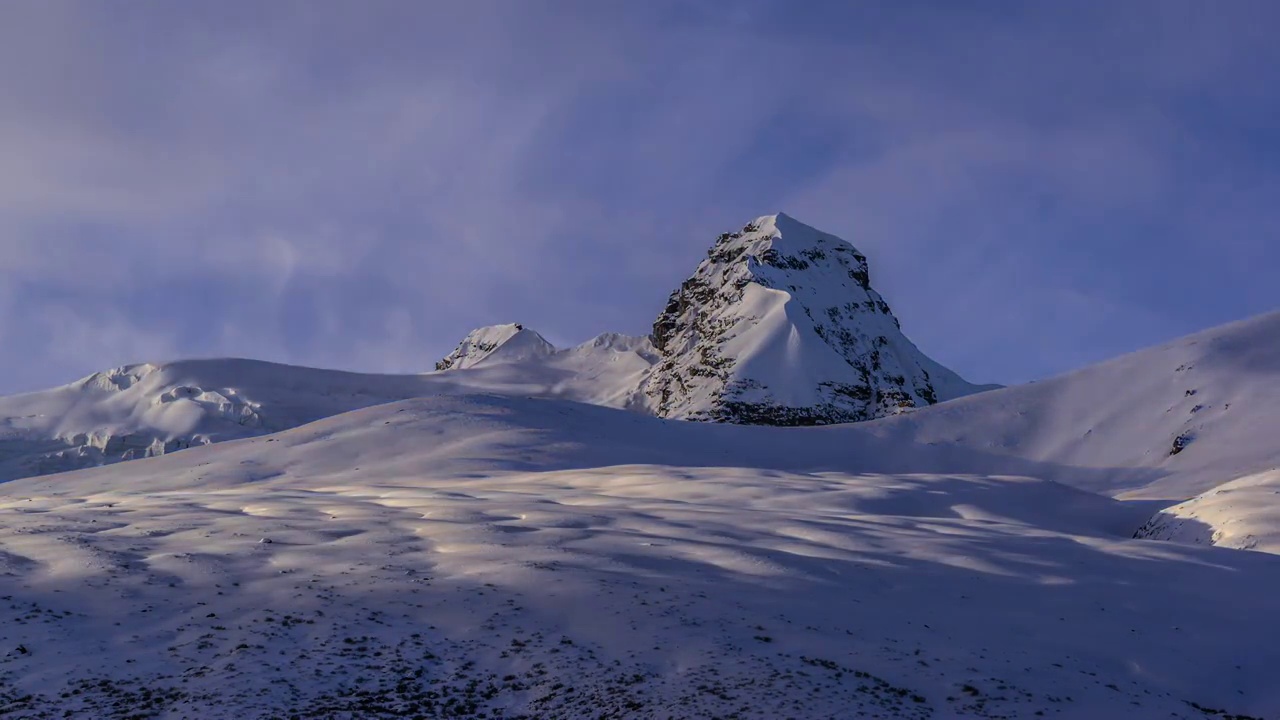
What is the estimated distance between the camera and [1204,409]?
1538 inches

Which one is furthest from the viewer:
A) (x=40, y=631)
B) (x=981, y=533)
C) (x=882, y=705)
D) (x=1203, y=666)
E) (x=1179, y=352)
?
(x=1179, y=352)

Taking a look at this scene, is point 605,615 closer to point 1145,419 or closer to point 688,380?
point 1145,419

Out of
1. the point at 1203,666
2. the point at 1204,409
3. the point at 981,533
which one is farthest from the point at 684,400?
the point at 1203,666

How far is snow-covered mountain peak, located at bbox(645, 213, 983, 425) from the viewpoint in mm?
82688

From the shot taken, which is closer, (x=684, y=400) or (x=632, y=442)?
(x=632, y=442)

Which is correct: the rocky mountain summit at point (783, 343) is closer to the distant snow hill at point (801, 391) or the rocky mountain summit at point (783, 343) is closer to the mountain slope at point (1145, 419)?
the distant snow hill at point (801, 391)

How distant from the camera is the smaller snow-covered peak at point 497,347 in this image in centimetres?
13562

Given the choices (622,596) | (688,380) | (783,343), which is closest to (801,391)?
(783,343)

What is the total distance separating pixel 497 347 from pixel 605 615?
429 ft

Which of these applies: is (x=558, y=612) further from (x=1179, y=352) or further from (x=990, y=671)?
(x=1179, y=352)

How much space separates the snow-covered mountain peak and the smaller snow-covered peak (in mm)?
23410

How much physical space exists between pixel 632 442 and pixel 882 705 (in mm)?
25898

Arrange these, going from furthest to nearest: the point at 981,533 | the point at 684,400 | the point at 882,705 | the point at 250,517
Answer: the point at 684,400 → the point at 981,533 → the point at 250,517 → the point at 882,705

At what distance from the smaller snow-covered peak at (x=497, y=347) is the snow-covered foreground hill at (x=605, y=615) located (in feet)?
393
